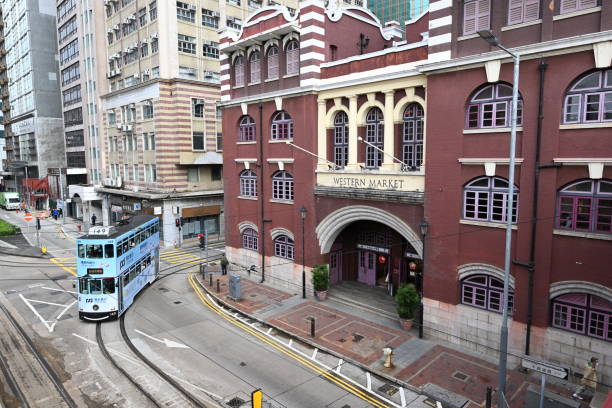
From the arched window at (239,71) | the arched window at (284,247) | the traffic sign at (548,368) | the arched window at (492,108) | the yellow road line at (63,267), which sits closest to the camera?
the traffic sign at (548,368)

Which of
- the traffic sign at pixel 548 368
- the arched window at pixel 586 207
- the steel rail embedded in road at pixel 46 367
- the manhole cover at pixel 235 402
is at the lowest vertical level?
the manhole cover at pixel 235 402

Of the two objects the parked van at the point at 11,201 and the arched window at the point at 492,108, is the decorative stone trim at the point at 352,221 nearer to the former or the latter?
the arched window at the point at 492,108

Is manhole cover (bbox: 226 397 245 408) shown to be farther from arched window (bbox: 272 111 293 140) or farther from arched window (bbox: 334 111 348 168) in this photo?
arched window (bbox: 272 111 293 140)

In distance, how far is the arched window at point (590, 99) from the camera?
14.2 meters

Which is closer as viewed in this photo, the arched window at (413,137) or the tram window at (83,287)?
the arched window at (413,137)

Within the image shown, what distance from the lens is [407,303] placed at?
1964cm

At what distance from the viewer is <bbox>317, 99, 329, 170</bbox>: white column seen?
23844 mm

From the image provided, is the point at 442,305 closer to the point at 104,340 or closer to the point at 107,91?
the point at 104,340

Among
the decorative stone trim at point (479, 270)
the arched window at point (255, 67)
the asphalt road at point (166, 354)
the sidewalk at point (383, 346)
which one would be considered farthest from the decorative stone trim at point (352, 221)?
the arched window at point (255, 67)

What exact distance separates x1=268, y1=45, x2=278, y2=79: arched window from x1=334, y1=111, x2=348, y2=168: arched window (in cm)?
577

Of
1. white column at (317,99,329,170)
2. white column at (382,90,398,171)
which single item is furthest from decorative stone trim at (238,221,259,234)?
white column at (382,90,398,171)

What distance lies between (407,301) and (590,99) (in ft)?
36.6

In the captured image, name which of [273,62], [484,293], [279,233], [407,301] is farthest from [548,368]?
[273,62]

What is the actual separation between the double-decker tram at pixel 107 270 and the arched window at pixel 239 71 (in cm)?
1225
